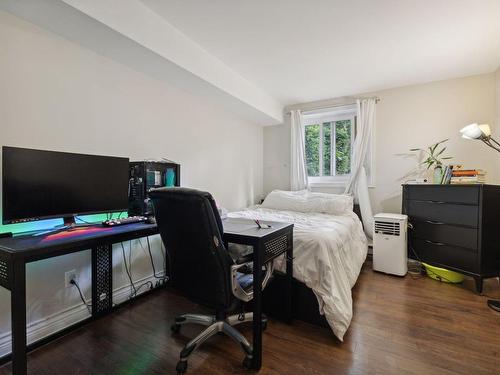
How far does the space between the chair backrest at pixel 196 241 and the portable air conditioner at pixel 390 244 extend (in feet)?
7.04

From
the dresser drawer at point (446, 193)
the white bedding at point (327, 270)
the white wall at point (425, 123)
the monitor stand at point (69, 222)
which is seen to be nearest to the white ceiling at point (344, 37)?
the white wall at point (425, 123)

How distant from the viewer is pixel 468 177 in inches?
96.0

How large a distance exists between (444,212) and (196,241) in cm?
258

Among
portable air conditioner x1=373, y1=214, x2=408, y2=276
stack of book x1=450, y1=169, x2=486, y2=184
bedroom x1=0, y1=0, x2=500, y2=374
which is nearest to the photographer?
bedroom x1=0, y1=0, x2=500, y2=374

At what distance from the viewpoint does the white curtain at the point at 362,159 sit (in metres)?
3.32

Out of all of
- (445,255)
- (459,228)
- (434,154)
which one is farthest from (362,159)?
(445,255)

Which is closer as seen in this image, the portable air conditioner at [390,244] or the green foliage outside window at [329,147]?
the portable air conditioner at [390,244]

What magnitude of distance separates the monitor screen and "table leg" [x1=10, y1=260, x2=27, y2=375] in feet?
1.66

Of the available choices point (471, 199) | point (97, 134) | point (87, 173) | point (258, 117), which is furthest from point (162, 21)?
point (471, 199)

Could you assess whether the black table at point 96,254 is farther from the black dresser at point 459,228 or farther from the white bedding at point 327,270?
the black dresser at point 459,228

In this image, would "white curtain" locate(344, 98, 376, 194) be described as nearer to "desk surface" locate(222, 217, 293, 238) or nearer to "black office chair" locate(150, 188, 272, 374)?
"desk surface" locate(222, 217, 293, 238)

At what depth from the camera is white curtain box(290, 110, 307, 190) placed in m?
3.85

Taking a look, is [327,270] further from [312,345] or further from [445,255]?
[445,255]

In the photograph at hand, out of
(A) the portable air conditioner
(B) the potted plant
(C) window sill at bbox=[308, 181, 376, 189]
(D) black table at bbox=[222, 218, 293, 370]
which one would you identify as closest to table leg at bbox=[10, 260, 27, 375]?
(D) black table at bbox=[222, 218, 293, 370]
